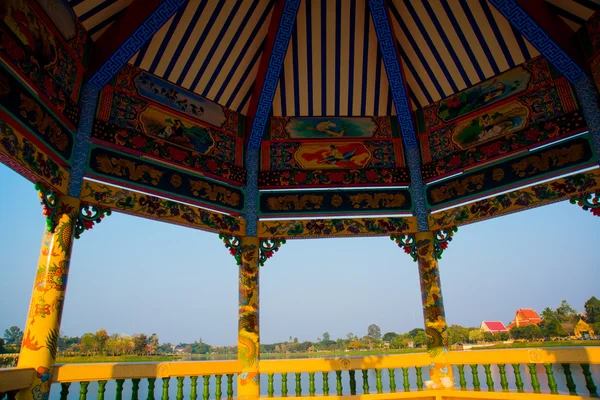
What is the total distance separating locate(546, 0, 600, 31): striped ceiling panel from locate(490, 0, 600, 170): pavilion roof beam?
169mm

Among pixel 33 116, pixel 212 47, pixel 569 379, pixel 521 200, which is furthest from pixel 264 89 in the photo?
pixel 569 379

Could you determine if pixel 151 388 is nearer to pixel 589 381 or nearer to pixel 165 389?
pixel 165 389

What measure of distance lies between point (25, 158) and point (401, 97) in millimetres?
7310

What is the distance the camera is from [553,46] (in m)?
7.08

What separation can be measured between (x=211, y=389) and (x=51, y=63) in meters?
6.01

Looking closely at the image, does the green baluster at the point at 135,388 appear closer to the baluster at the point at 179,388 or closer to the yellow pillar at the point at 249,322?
the baluster at the point at 179,388

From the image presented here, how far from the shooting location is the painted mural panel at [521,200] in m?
6.88

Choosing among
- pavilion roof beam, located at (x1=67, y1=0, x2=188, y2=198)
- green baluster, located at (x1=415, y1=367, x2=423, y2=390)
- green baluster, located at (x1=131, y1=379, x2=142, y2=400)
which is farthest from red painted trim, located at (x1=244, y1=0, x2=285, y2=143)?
green baluster, located at (x1=415, y1=367, x2=423, y2=390)

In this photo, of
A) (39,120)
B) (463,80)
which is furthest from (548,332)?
(39,120)

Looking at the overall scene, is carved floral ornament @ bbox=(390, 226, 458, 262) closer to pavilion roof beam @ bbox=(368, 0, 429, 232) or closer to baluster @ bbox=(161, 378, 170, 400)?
pavilion roof beam @ bbox=(368, 0, 429, 232)

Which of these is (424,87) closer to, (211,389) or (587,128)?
(587,128)

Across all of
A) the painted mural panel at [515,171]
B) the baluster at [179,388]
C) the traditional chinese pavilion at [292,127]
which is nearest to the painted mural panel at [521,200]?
the traditional chinese pavilion at [292,127]

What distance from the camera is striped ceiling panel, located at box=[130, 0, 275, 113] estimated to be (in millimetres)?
7926

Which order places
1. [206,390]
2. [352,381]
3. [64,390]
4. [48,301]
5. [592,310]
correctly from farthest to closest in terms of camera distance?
[592,310] → [352,381] → [206,390] → [48,301] → [64,390]
